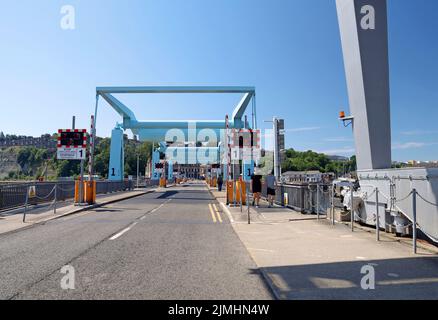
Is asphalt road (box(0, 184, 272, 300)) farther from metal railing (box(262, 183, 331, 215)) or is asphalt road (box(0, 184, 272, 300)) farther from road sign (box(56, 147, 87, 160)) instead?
road sign (box(56, 147, 87, 160))

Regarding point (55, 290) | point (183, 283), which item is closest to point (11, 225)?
point (55, 290)

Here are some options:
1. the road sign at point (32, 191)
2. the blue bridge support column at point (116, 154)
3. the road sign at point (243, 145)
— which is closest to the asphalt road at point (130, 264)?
the road sign at point (243, 145)

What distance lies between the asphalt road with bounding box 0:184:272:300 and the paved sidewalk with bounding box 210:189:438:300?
393mm

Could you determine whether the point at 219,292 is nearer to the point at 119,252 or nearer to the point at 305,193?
the point at 119,252

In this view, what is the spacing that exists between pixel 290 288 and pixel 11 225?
33.5 feet

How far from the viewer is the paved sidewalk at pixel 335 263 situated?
15.7 feet

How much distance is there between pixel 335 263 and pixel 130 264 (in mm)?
3766

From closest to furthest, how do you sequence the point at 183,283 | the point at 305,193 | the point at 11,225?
the point at 183,283
the point at 11,225
the point at 305,193

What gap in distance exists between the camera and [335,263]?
634cm

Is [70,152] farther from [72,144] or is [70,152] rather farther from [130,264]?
[130,264]

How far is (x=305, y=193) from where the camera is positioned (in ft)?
48.8

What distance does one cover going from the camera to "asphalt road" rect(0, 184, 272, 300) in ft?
15.6

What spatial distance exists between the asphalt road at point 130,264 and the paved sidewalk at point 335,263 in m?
0.39

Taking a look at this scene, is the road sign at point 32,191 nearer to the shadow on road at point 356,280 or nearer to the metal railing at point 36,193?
the metal railing at point 36,193
